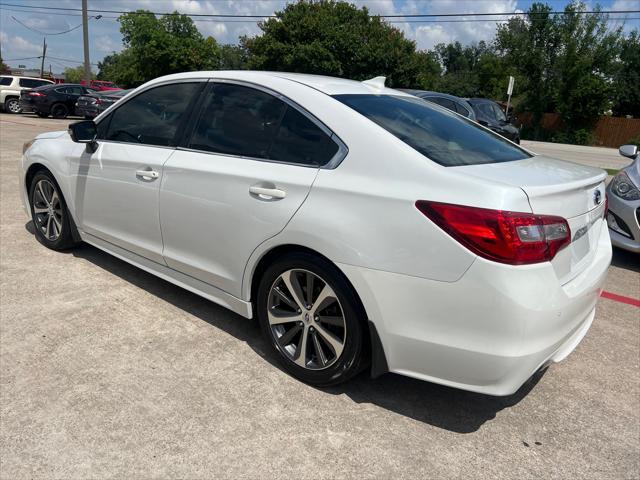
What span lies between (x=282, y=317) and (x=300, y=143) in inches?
38.1

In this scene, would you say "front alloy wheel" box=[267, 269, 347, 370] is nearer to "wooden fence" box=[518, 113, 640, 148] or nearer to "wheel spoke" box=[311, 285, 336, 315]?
"wheel spoke" box=[311, 285, 336, 315]

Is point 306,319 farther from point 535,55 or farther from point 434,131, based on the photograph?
point 535,55

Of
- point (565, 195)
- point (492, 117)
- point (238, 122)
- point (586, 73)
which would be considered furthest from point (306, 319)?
point (586, 73)

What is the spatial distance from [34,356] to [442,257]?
2384 millimetres

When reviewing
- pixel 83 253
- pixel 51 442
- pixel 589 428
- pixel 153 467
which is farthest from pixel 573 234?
pixel 83 253

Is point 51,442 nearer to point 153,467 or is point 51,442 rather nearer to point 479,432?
point 153,467

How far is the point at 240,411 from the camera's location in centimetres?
272

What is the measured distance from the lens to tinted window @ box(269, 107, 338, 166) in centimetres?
283

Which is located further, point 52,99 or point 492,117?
point 52,99

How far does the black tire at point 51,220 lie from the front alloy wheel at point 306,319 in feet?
7.98

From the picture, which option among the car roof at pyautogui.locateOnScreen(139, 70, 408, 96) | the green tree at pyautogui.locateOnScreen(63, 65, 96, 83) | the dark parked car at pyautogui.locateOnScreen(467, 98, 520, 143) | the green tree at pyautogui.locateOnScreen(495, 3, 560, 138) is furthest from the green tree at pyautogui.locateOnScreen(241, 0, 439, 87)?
the green tree at pyautogui.locateOnScreen(63, 65, 96, 83)

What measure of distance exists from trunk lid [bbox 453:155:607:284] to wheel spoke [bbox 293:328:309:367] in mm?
1193

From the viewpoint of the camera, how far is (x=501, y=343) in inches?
90.9

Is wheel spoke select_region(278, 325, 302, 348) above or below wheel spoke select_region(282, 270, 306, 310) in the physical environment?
below
